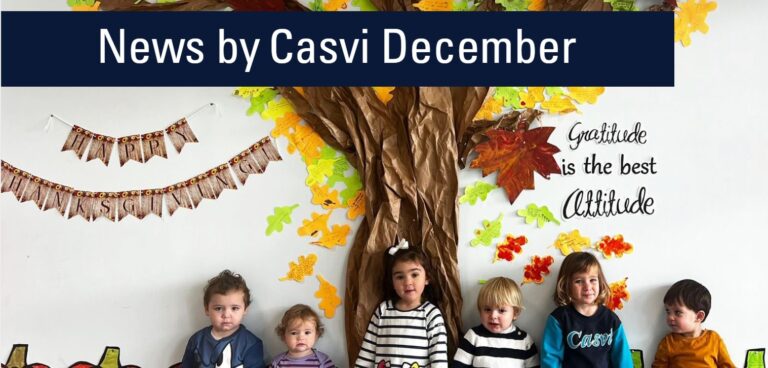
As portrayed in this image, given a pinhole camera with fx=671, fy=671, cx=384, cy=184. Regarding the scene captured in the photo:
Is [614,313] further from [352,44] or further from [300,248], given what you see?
[352,44]

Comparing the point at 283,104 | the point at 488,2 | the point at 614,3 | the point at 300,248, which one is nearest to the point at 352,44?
the point at 283,104

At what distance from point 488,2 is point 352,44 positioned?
1.60 ft

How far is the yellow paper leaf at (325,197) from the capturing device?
2.30 m

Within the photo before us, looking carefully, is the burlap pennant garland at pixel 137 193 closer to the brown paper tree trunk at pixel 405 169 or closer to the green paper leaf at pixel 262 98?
the green paper leaf at pixel 262 98

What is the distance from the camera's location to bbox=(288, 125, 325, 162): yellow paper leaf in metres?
2.31

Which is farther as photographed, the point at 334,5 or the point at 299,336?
the point at 334,5

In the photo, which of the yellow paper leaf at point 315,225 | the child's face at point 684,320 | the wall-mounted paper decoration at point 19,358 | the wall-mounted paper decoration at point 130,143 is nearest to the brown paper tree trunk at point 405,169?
the yellow paper leaf at point 315,225

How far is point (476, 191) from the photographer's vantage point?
7.48 ft

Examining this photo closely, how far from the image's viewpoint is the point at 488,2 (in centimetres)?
230

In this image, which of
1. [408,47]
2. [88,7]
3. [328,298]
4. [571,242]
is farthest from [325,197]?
[88,7]

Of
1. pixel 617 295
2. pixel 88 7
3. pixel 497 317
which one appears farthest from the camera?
pixel 88 7

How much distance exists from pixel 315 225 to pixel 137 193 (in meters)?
0.64

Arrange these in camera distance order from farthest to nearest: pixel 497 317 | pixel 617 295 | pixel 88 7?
1. pixel 88 7
2. pixel 617 295
3. pixel 497 317

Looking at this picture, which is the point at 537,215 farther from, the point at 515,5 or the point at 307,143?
the point at 307,143
